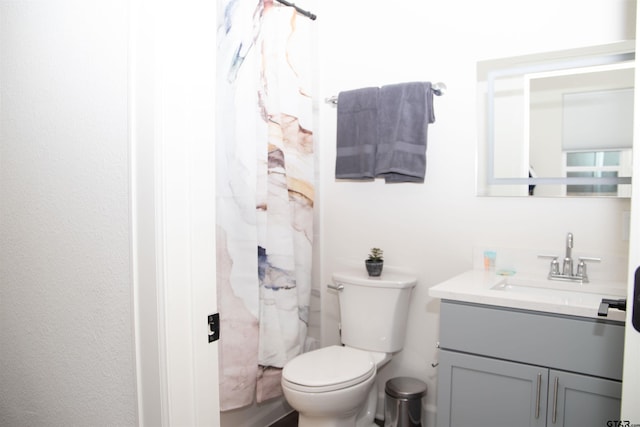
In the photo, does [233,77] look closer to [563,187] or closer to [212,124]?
[212,124]

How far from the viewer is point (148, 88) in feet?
3.25

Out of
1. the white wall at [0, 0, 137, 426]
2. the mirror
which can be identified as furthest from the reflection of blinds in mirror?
the white wall at [0, 0, 137, 426]

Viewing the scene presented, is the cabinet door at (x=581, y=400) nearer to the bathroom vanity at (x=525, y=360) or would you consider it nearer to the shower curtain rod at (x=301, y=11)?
the bathroom vanity at (x=525, y=360)

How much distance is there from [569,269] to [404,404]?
96 cm

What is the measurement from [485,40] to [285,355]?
177 cm

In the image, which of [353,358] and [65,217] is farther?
[353,358]

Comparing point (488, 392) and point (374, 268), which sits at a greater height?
point (374, 268)

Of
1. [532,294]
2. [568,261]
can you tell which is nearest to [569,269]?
[568,261]

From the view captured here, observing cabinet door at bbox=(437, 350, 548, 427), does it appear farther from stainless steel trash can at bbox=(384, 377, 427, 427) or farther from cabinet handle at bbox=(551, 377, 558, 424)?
stainless steel trash can at bbox=(384, 377, 427, 427)

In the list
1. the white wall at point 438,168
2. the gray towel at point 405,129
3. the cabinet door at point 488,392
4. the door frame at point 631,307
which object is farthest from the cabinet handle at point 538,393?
the gray towel at point 405,129

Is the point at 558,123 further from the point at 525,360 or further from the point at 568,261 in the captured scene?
the point at 525,360

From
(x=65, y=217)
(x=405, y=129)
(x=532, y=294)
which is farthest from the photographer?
(x=405, y=129)

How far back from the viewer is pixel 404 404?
2.18m

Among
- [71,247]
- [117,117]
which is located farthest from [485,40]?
[71,247]
